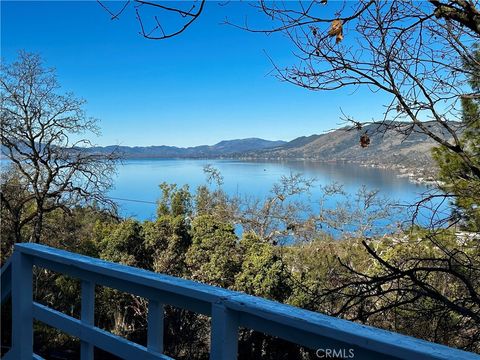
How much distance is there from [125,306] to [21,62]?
25.9 feet

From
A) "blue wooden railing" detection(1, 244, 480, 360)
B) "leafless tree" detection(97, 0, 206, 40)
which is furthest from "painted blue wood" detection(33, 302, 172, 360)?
"leafless tree" detection(97, 0, 206, 40)

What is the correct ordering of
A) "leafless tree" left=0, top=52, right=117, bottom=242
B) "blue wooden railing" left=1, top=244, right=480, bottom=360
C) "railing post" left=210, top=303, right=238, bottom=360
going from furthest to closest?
"leafless tree" left=0, top=52, right=117, bottom=242, "railing post" left=210, top=303, right=238, bottom=360, "blue wooden railing" left=1, top=244, right=480, bottom=360

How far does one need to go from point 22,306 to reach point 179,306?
88cm

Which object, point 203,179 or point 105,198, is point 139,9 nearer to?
point 105,198

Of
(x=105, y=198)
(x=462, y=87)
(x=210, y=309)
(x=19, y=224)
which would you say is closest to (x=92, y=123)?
(x=105, y=198)

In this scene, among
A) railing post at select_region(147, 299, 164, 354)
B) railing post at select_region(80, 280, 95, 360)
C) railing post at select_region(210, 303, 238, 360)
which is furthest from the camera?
railing post at select_region(80, 280, 95, 360)

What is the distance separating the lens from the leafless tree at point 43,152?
497 inches

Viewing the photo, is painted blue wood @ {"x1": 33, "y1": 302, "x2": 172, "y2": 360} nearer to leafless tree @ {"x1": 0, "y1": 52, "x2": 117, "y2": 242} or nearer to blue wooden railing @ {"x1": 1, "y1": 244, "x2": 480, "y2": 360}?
blue wooden railing @ {"x1": 1, "y1": 244, "x2": 480, "y2": 360}

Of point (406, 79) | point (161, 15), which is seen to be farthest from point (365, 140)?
point (161, 15)

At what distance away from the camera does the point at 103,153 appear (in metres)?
14.1

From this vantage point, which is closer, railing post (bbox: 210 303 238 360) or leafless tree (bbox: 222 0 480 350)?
railing post (bbox: 210 303 238 360)

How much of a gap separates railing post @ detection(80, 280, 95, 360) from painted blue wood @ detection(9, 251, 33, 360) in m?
0.35

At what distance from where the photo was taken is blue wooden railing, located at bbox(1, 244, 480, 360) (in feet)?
2.20

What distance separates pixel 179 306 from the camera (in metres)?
0.99
